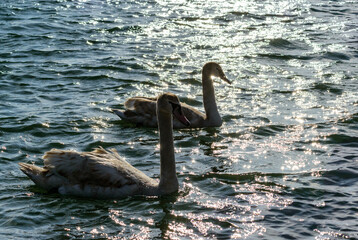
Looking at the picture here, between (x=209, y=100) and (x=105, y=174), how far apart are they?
15.5 ft

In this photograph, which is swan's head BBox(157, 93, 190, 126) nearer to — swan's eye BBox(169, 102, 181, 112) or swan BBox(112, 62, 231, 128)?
swan's eye BBox(169, 102, 181, 112)

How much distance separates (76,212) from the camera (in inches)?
382

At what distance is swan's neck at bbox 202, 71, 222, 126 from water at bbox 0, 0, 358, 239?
197 mm

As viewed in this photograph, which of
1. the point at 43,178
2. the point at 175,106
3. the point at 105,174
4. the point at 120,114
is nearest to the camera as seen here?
the point at 105,174

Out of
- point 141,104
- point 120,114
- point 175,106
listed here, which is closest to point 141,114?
point 141,104

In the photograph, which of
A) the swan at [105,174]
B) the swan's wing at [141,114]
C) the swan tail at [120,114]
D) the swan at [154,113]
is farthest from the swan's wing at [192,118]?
the swan at [105,174]

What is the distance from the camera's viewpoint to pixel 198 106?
15750mm

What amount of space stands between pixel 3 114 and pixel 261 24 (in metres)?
11.7

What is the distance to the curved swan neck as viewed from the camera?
14.1 m

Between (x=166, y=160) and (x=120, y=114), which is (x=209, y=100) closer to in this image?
(x=120, y=114)

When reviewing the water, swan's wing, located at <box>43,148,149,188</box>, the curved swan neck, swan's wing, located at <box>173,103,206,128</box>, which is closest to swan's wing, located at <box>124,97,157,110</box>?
the water

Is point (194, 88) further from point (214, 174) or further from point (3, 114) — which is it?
point (214, 174)

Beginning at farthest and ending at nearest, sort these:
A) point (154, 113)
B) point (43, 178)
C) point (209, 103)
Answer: point (209, 103)
point (154, 113)
point (43, 178)

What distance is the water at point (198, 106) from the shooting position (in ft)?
31.4
